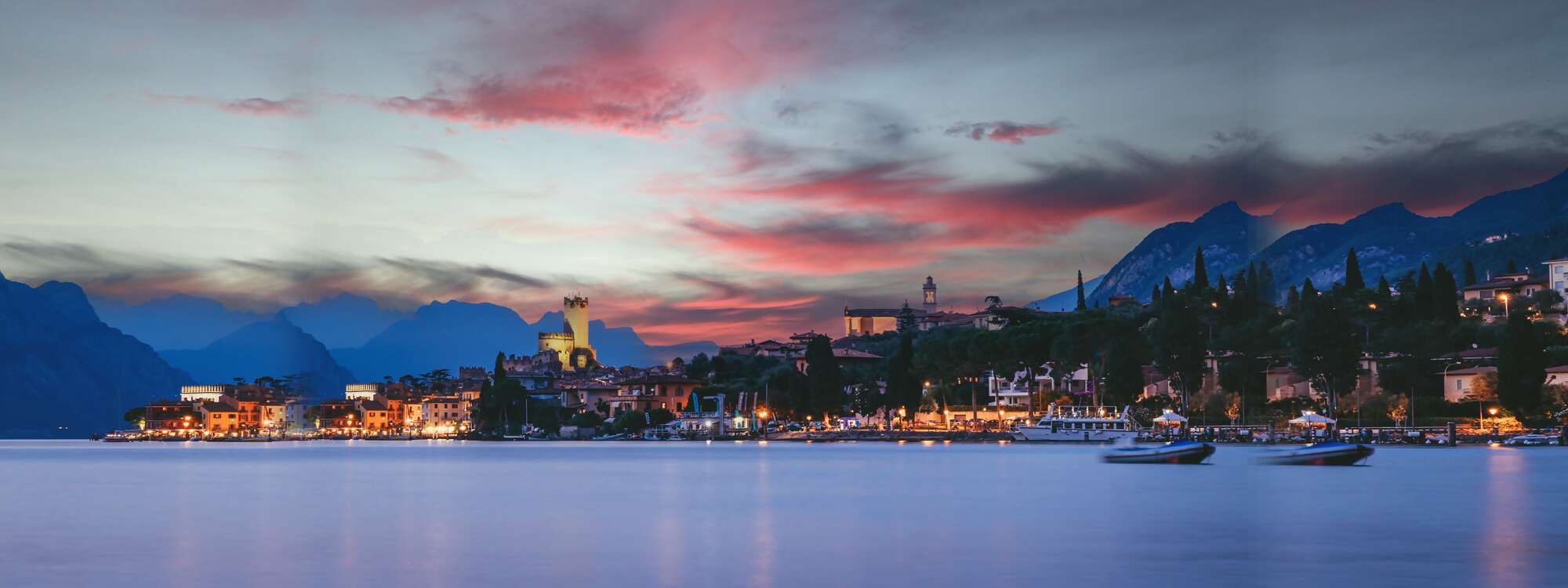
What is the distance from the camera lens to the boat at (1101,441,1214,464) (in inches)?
2327

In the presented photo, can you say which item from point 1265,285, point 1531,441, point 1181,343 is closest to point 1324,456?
point 1531,441

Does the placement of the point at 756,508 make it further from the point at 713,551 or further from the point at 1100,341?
the point at 1100,341

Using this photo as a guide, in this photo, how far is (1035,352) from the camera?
98750 millimetres

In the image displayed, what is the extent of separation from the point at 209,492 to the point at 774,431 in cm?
8847

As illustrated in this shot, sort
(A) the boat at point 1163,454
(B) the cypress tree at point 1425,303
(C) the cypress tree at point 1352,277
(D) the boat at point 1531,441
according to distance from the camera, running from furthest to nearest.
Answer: (C) the cypress tree at point 1352,277
(B) the cypress tree at point 1425,303
(D) the boat at point 1531,441
(A) the boat at point 1163,454

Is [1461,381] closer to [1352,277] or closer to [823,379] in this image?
[1352,277]

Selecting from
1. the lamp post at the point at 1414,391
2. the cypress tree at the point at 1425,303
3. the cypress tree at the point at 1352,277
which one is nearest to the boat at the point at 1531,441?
the lamp post at the point at 1414,391

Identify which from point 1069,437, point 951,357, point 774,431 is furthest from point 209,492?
point 774,431

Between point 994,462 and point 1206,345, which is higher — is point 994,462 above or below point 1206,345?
below

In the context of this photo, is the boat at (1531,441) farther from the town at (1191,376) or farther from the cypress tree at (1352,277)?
the cypress tree at (1352,277)

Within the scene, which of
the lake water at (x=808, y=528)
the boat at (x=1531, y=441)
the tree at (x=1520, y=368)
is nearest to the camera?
the lake water at (x=808, y=528)

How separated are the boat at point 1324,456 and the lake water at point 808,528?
1.52 metres

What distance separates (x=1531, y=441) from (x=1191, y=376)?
727 inches

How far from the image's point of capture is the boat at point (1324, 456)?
54625mm
